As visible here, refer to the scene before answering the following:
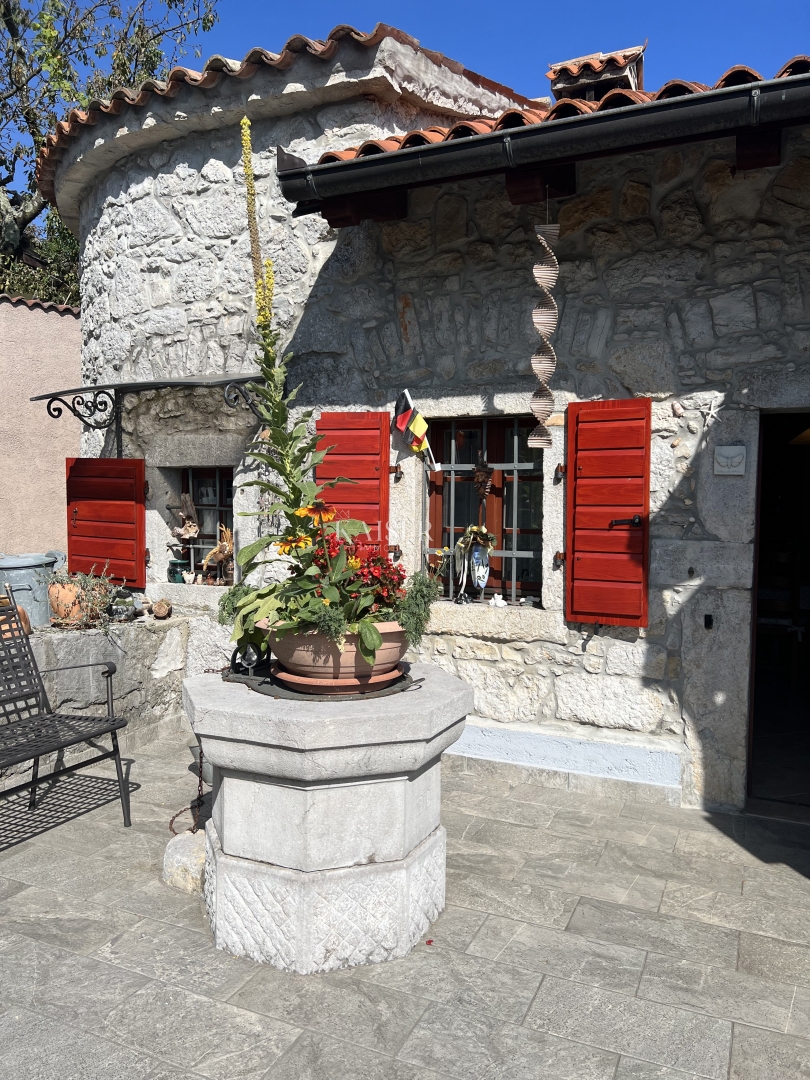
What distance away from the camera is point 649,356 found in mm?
4477

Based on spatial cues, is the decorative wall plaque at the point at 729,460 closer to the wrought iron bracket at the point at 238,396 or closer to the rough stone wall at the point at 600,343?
Result: the rough stone wall at the point at 600,343

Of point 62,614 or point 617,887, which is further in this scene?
point 62,614

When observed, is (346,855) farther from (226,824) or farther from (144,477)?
(144,477)

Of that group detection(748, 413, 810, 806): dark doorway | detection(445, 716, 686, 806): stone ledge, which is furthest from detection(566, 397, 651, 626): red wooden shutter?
detection(748, 413, 810, 806): dark doorway

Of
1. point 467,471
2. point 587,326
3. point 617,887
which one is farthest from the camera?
point 467,471

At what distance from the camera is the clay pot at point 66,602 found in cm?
539

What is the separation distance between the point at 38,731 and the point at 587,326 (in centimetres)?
357

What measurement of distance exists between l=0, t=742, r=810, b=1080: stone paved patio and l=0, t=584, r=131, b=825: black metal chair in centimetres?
29

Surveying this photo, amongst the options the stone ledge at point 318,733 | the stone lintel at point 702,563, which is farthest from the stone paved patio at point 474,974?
the stone lintel at point 702,563

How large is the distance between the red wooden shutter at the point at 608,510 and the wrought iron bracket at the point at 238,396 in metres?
2.05

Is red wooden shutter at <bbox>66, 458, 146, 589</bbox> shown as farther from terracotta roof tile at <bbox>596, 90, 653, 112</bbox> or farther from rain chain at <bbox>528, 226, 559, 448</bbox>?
terracotta roof tile at <bbox>596, 90, 653, 112</bbox>

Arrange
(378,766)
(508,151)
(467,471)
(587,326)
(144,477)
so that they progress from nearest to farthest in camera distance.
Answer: (378,766), (508,151), (587,326), (467,471), (144,477)

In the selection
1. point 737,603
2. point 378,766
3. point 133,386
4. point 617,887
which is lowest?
point 617,887

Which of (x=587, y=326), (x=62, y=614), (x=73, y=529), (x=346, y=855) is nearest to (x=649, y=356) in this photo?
(x=587, y=326)
